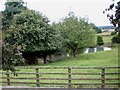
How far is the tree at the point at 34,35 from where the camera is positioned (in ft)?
A: 55.8

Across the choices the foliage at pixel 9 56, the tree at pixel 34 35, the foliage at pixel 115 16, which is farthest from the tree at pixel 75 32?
the foliage at pixel 115 16

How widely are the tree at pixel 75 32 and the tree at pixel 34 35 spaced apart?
2636 millimetres

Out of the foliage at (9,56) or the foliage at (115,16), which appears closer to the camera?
the foliage at (115,16)

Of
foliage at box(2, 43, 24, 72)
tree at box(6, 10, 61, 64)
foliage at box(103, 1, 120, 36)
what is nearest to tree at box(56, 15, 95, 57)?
tree at box(6, 10, 61, 64)

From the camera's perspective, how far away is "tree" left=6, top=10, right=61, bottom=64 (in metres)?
17.0

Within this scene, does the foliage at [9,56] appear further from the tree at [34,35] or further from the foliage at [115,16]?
the tree at [34,35]

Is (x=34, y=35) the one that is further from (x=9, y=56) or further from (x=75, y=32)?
(x=9, y=56)

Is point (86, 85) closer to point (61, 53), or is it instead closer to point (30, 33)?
point (30, 33)

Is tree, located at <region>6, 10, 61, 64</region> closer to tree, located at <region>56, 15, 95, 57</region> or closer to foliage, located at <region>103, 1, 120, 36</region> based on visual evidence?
tree, located at <region>56, 15, 95, 57</region>

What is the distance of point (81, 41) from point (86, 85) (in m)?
14.3

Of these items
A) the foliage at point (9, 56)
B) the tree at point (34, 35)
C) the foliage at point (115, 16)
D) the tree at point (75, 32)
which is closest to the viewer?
the foliage at point (115, 16)

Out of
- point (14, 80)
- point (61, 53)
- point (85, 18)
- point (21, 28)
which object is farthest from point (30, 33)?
point (14, 80)

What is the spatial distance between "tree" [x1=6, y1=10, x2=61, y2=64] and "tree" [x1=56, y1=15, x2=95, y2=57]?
8.65 feet

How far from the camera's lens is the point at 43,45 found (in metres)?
17.7
